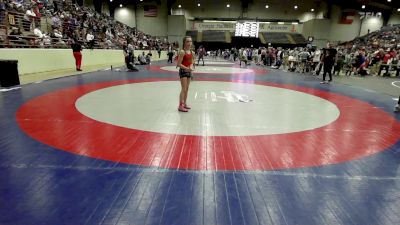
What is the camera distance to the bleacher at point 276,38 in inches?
1634

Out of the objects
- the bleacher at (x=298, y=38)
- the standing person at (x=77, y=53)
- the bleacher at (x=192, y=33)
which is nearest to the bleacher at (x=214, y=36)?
the bleacher at (x=192, y=33)

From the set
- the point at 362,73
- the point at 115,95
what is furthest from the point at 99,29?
the point at 362,73

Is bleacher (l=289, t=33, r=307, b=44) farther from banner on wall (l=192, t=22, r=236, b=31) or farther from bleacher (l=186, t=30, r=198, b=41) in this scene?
bleacher (l=186, t=30, r=198, b=41)

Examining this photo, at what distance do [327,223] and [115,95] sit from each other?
6.12 meters

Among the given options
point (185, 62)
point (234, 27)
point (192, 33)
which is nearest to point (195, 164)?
point (185, 62)

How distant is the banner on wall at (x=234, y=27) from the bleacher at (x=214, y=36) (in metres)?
0.84

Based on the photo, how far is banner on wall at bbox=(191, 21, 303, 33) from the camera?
1687 inches

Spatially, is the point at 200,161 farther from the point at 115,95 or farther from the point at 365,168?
the point at 115,95

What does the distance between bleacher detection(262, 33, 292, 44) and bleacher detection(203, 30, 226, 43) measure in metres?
6.40

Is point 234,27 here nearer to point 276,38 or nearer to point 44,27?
point 276,38

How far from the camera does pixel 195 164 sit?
325cm

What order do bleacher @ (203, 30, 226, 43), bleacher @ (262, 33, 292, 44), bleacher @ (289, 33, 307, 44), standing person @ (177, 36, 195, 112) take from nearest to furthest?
standing person @ (177, 36, 195, 112) → bleacher @ (289, 33, 307, 44) → bleacher @ (262, 33, 292, 44) → bleacher @ (203, 30, 226, 43)

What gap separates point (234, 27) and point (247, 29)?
4.09 m

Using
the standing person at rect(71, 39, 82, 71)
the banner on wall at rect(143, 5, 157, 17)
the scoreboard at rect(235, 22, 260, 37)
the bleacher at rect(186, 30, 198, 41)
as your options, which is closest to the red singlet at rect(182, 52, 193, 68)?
the standing person at rect(71, 39, 82, 71)
